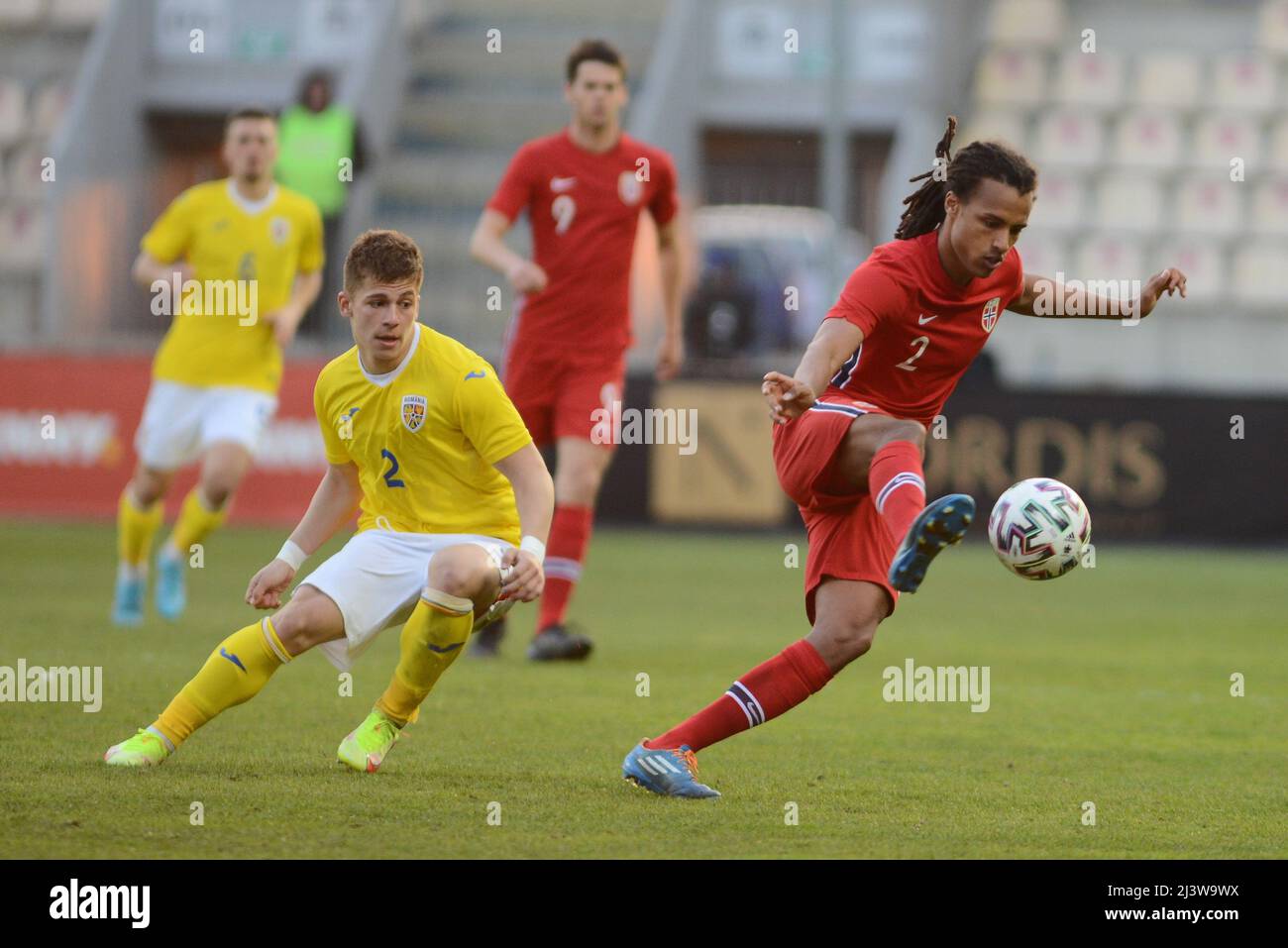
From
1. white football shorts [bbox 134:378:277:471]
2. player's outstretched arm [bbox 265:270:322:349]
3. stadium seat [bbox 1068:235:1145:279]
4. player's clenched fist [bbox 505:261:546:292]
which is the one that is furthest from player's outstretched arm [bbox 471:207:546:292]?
stadium seat [bbox 1068:235:1145:279]

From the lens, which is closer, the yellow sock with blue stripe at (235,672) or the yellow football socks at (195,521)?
the yellow sock with blue stripe at (235,672)

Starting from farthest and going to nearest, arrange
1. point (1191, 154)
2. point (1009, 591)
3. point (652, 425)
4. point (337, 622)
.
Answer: point (1191, 154) < point (652, 425) < point (1009, 591) < point (337, 622)

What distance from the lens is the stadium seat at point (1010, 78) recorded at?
21672 mm

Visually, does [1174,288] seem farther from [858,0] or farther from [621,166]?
[858,0]

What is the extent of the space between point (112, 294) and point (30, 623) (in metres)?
10.4

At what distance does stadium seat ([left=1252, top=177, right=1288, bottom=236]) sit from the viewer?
21.4 m

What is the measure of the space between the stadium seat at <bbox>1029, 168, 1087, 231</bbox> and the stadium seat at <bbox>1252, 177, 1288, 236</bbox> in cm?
189

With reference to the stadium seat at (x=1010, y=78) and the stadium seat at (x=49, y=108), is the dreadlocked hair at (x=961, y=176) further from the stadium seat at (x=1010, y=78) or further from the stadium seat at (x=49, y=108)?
the stadium seat at (x=49, y=108)

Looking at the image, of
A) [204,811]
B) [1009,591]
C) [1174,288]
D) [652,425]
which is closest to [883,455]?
[1174,288]

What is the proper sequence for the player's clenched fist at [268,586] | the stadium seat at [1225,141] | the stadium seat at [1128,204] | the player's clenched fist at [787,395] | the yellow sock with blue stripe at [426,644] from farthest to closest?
the stadium seat at [1225,141], the stadium seat at [1128,204], the yellow sock with blue stripe at [426,644], the player's clenched fist at [268,586], the player's clenched fist at [787,395]

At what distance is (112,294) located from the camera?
1909 centimetres

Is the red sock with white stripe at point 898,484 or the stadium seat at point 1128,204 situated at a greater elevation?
the stadium seat at point 1128,204

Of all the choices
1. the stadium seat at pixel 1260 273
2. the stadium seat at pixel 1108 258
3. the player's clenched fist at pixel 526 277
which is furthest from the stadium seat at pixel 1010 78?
the player's clenched fist at pixel 526 277

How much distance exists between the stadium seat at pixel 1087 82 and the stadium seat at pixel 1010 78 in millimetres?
207
